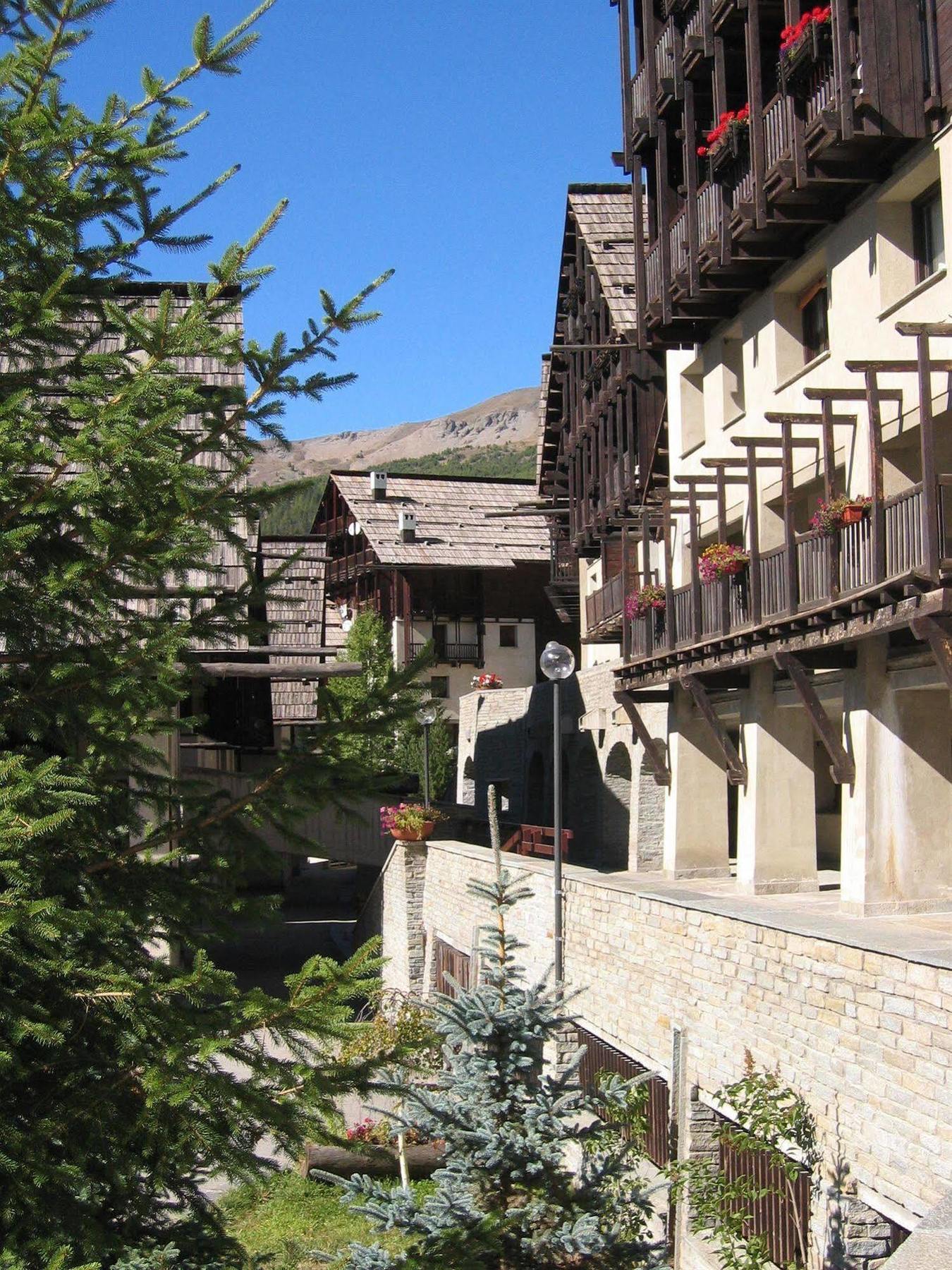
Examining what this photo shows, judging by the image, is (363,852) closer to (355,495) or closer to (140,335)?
(355,495)

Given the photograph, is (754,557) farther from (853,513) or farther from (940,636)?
(940,636)

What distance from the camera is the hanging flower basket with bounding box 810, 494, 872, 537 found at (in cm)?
1295

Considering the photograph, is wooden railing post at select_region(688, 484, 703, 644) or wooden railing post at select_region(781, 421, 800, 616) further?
wooden railing post at select_region(688, 484, 703, 644)

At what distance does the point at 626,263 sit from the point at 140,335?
2219 cm

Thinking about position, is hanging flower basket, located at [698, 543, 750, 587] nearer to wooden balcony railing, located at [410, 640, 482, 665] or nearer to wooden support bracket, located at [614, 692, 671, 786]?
wooden support bracket, located at [614, 692, 671, 786]

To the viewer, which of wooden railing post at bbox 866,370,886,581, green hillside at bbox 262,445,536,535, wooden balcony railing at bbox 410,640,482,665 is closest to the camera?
wooden railing post at bbox 866,370,886,581

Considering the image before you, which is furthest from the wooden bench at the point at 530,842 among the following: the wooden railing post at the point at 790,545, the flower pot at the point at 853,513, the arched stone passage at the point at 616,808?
the flower pot at the point at 853,513

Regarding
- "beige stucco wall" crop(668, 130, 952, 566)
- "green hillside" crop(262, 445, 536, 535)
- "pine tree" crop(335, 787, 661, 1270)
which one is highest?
"green hillside" crop(262, 445, 536, 535)

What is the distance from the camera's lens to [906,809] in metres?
13.3

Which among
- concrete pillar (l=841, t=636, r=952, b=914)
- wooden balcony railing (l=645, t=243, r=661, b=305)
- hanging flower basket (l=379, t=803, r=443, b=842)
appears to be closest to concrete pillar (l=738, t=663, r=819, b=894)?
concrete pillar (l=841, t=636, r=952, b=914)

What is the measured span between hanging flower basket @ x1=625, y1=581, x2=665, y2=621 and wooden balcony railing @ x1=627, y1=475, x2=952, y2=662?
11 centimetres

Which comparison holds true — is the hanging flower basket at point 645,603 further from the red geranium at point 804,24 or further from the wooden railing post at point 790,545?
the red geranium at point 804,24

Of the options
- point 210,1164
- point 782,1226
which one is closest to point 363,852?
point 782,1226

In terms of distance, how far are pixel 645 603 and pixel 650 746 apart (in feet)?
6.67
